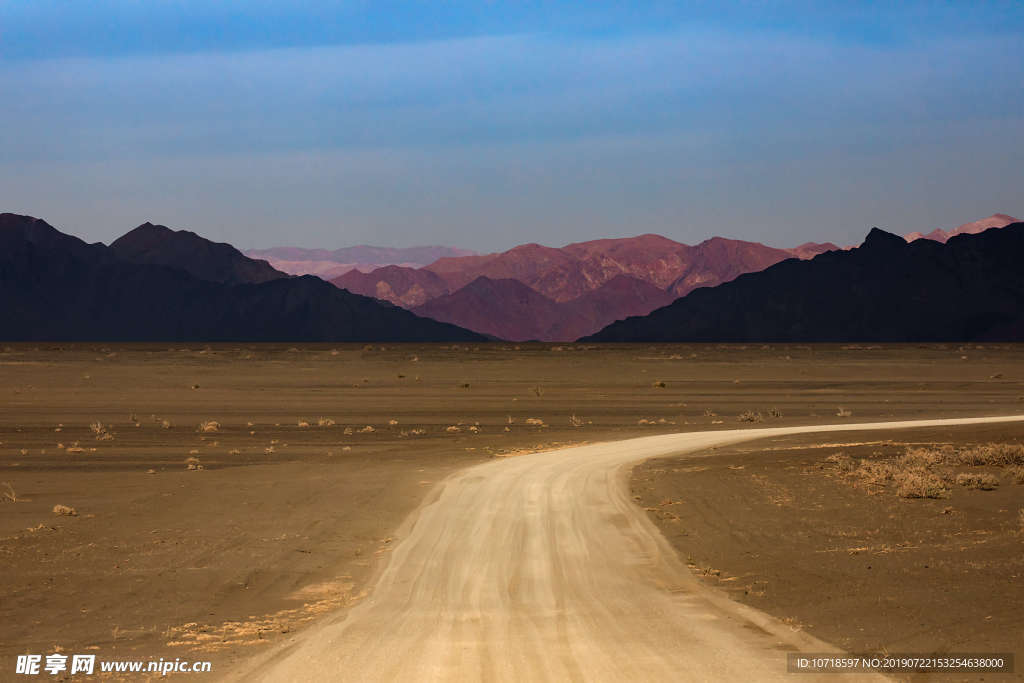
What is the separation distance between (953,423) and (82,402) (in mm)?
35973

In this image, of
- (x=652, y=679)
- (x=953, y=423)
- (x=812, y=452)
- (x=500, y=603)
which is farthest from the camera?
(x=953, y=423)

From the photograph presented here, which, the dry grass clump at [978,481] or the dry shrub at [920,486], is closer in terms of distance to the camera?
the dry shrub at [920,486]

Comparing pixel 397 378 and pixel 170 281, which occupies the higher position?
pixel 170 281

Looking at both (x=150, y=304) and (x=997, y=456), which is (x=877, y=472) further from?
(x=150, y=304)

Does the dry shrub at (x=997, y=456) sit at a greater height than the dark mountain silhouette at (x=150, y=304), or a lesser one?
lesser

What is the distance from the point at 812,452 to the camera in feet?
80.4

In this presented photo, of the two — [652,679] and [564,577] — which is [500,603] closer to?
[564,577]

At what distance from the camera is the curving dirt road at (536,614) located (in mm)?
8625

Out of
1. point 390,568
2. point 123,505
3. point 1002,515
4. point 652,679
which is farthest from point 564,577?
point 123,505

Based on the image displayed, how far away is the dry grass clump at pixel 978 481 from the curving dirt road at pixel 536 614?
246 inches

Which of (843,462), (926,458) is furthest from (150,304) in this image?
(926,458)

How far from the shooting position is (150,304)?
608 ft

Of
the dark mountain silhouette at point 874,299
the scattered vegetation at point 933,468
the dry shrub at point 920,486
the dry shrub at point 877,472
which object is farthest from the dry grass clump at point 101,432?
the dark mountain silhouette at point 874,299

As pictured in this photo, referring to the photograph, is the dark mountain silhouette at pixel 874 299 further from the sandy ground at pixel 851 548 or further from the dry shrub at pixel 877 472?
the sandy ground at pixel 851 548
